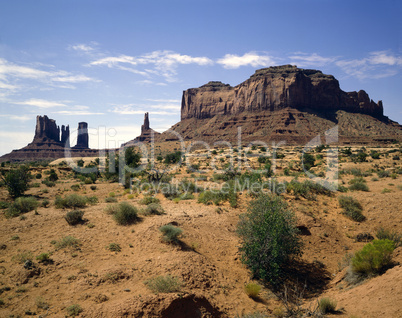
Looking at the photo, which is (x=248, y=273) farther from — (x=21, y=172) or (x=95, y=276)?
(x=21, y=172)

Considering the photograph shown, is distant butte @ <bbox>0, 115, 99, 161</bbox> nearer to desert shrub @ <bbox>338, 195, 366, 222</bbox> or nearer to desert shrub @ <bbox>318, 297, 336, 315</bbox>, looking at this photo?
desert shrub @ <bbox>338, 195, 366, 222</bbox>

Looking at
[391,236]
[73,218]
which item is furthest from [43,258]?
[391,236]

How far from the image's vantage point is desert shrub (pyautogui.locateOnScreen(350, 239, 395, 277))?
783cm

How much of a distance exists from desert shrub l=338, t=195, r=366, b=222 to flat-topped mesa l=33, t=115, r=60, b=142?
468 ft

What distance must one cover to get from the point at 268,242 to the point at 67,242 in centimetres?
833

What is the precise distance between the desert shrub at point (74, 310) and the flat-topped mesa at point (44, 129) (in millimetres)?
142853

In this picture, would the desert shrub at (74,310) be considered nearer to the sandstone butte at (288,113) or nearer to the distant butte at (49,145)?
the sandstone butte at (288,113)

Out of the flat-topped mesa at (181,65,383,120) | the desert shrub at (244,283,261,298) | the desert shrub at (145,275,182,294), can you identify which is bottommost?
the desert shrub at (244,283,261,298)

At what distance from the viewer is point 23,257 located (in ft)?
30.4

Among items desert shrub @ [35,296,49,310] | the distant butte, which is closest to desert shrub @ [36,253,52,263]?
desert shrub @ [35,296,49,310]

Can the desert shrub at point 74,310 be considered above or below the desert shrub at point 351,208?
below

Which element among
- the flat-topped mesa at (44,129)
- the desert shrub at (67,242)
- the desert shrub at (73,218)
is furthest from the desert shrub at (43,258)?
the flat-topped mesa at (44,129)

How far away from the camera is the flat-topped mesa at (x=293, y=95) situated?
11588 cm

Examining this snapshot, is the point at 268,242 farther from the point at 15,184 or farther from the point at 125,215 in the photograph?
the point at 15,184
